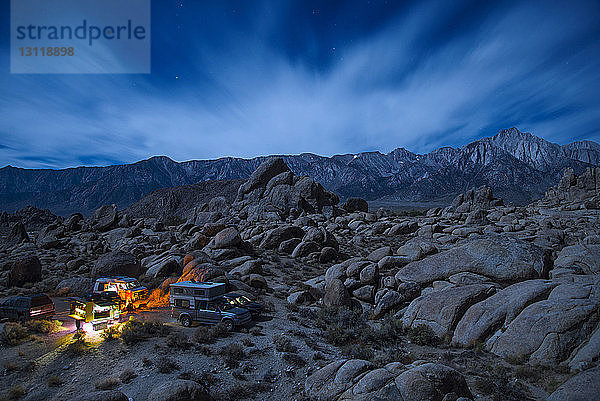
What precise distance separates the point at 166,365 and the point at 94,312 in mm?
7023

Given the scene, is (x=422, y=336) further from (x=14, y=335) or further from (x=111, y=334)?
(x=14, y=335)

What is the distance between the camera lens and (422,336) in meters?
14.4

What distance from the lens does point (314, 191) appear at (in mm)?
77438

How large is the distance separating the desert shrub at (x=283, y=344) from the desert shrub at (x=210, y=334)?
2832 mm

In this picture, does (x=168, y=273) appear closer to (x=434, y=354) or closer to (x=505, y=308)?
(x=434, y=354)

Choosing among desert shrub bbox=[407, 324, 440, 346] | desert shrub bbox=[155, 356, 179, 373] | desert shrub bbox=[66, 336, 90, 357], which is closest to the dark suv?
desert shrub bbox=[155, 356, 179, 373]

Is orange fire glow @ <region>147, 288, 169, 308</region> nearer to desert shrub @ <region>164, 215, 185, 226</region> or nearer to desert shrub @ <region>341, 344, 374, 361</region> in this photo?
desert shrub @ <region>341, 344, 374, 361</region>

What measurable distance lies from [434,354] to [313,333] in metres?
6.00

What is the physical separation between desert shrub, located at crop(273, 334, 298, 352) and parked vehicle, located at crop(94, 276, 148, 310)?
11.0 m

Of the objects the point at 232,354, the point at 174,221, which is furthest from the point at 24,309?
the point at 174,221

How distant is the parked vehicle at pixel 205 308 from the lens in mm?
15844

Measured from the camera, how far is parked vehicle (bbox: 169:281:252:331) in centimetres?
1584

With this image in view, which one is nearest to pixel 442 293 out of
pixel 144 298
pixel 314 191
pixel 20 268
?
pixel 144 298

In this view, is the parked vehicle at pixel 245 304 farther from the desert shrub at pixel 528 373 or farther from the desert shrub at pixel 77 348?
the desert shrub at pixel 528 373
